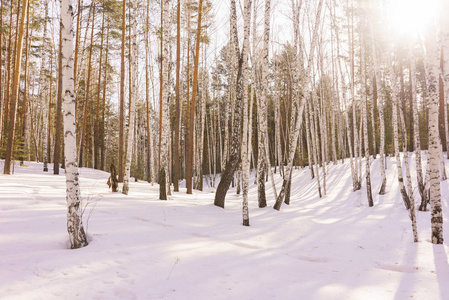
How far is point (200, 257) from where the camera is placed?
418 cm

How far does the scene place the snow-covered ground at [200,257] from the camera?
3210mm

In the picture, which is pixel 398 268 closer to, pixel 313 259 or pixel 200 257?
pixel 313 259

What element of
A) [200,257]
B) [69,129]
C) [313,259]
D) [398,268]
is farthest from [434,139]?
[69,129]

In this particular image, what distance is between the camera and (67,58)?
12.6 feet

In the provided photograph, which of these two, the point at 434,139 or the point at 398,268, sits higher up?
the point at 434,139

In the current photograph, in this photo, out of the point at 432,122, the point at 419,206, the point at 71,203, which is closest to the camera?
the point at 71,203

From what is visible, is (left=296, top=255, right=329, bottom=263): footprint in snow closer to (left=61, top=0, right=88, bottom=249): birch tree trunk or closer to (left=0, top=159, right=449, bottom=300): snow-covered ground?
(left=0, top=159, right=449, bottom=300): snow-covered ground

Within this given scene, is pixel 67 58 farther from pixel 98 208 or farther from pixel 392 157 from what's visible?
pixel 392 157

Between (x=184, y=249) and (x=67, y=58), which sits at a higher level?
(x=67, y=58)

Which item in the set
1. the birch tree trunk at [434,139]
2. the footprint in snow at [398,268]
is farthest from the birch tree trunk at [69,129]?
the birch tree trunk at [434,139]

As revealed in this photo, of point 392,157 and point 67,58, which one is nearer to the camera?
point 67,58

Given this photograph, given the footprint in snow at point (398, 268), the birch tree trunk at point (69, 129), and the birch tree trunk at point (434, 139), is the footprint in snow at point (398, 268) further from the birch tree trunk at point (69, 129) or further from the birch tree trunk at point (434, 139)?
the birch tree trunk at point (69, 129)

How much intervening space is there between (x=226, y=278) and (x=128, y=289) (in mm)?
1281

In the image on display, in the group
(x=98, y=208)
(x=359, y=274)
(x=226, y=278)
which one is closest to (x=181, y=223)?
(x=98, y=208)
